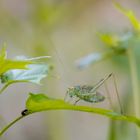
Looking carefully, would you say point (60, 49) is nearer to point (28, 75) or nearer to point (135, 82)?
point (135, 82)

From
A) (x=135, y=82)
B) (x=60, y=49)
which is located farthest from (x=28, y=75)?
(x=60, y=49)

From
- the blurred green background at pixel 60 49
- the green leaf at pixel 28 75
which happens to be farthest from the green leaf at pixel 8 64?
the blurred green background at pixel 60 49

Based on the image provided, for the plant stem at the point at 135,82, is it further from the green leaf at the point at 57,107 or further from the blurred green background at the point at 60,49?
the blurred green background at the point at 60,49

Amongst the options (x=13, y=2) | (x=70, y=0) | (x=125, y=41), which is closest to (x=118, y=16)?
(x=13, y=2)

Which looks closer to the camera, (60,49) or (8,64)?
(8,64)

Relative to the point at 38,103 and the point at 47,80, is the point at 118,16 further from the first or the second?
the point at 38,103

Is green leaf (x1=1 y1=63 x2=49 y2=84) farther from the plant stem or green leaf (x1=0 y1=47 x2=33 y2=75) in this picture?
the plant stem

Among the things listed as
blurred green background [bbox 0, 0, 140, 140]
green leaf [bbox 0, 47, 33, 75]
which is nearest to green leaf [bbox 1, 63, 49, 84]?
green leaf [bbox 0, 47, 33, 75]
